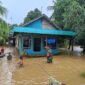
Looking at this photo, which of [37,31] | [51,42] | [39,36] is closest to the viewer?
[37,31]

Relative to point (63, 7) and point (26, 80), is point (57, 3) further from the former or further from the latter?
point (26, 80)

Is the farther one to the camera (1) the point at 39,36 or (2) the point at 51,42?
(2) the point at 51,42

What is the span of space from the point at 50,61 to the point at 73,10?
5.60 m

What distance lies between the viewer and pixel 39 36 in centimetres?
2769

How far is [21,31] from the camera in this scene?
24.8m

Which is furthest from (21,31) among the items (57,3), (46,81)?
(46,81)

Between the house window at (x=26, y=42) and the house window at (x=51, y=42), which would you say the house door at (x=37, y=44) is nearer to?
the house window at (x=51, y=42)

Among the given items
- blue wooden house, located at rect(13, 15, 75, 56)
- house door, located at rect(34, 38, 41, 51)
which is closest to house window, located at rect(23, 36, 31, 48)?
blue wooden house, located at rect(13, 15, 75, 56)

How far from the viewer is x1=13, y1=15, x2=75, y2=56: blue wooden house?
85.8 ft

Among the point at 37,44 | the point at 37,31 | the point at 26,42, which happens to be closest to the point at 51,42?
the point at 37,44

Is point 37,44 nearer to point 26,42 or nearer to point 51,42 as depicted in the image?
point 26,42

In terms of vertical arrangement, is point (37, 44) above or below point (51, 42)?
below

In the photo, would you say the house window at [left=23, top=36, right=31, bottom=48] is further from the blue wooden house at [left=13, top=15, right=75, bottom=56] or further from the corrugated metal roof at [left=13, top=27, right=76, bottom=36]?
the corrugated metal roof at [left=13, top=27, right=76, bottom=36]

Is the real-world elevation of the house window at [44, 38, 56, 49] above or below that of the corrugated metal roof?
below
